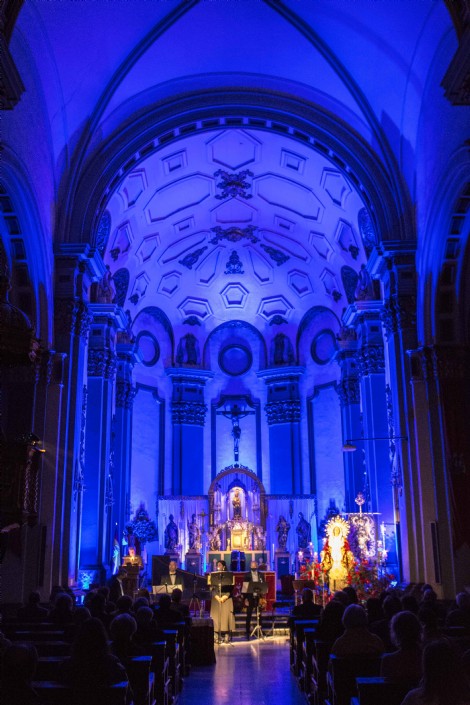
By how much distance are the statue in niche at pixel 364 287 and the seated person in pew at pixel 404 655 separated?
1495cm

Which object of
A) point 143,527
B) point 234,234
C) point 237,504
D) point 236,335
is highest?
point 234,234

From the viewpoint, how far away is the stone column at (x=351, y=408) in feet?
72.9

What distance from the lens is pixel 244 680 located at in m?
9.77

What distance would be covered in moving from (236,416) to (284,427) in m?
1.91

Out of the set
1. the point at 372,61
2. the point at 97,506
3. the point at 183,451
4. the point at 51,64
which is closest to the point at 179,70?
the point at 51,64

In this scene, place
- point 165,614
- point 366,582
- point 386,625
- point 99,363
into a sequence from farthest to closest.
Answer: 1. point 99,363
2. point 366,582
3. point 165,614
4. point 386,625

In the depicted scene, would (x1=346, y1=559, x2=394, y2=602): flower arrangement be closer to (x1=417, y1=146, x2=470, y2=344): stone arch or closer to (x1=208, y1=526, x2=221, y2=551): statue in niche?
(x1=417, y1=146, x2=470, y2=344): stone arch

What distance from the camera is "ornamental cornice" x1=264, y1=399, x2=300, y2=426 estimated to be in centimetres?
2655

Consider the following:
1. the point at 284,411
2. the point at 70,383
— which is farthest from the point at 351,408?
the point at 70,383

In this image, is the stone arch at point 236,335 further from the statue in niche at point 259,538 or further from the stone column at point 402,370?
the stone column at point 402,370

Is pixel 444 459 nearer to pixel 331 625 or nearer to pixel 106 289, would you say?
pixel 331 625

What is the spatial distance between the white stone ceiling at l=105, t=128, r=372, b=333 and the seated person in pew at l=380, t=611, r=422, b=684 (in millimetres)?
13859

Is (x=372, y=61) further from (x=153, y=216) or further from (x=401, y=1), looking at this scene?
(x=153, y=216)

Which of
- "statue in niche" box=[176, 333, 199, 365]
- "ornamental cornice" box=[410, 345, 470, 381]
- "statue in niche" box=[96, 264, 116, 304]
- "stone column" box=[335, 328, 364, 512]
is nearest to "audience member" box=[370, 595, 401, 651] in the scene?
"ornamental cornice" box=[410, 345, 470, 381]
